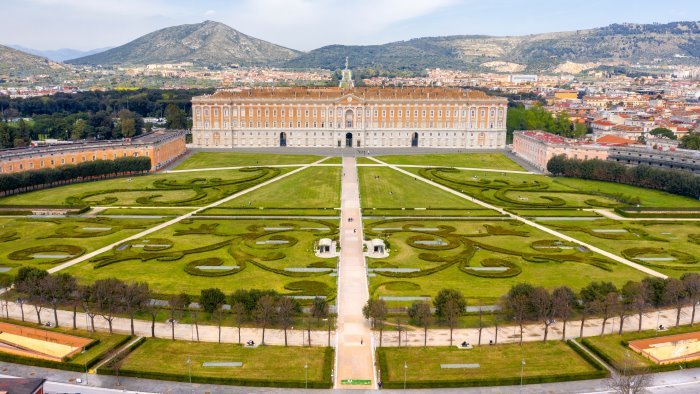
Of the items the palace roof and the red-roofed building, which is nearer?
the red-roofed building

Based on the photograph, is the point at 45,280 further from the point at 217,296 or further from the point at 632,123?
the point at 632,123

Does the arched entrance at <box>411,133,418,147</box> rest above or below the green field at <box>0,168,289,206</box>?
above

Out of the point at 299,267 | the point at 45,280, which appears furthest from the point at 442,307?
the point at 45,280

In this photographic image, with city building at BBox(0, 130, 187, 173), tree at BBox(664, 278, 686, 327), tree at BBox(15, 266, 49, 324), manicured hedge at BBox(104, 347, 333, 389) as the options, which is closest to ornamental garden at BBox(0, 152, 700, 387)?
manicured hedge at BBox(104, 347, 333, 389)

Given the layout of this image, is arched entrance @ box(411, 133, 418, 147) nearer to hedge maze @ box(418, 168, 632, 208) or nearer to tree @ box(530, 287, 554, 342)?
hedge maze @ box(418, 168, 632, 208)

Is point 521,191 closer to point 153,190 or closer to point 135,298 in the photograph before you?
point 153,190

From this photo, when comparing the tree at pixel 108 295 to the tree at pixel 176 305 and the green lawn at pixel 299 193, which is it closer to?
the tree at pixel 176 305

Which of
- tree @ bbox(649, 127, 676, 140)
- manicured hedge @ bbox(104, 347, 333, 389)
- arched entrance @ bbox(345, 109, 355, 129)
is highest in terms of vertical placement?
arched entrance @ bbox(345, 109, 355, 129)
